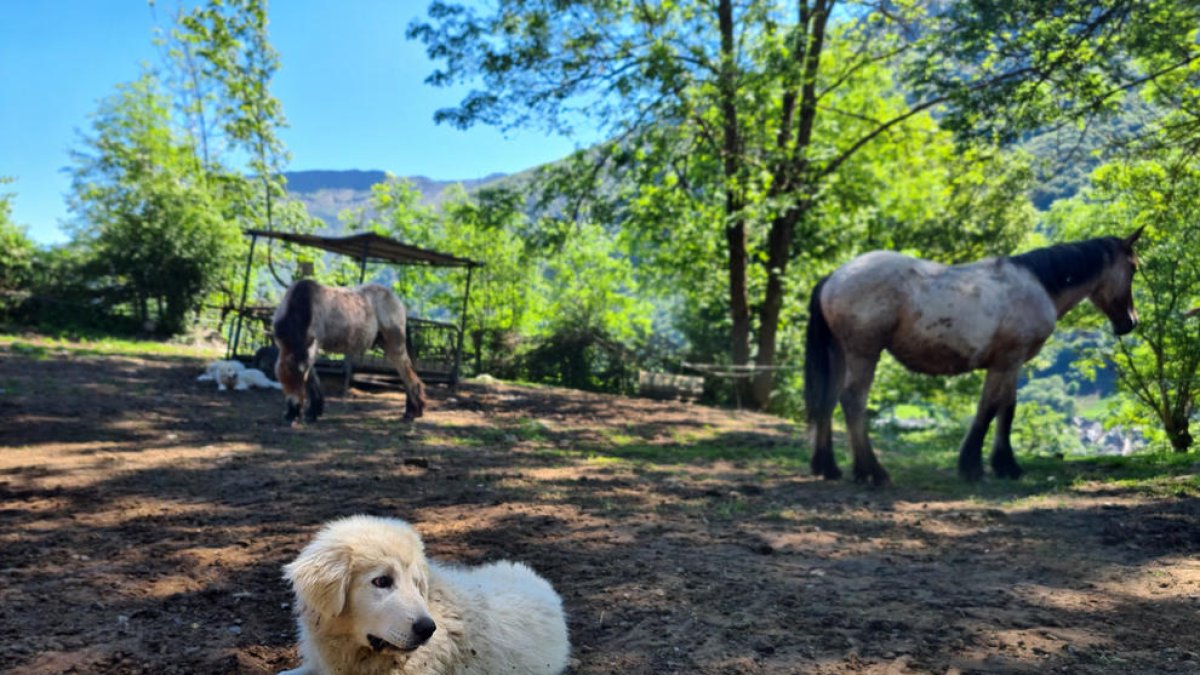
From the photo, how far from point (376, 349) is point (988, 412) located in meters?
12.8

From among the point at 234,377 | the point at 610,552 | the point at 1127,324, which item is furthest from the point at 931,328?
the point at 234,377

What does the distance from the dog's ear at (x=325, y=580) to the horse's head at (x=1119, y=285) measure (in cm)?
912

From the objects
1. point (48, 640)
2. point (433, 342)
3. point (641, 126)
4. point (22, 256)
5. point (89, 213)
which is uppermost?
point (641, 126)

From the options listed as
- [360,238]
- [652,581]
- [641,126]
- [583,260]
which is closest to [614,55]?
[641,126]

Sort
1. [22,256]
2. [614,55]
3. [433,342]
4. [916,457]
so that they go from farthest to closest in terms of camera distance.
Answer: [22,256] < [433,342] < [614,55] < [916,457]

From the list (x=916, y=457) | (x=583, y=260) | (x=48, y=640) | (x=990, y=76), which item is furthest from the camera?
(x=583, y=260)

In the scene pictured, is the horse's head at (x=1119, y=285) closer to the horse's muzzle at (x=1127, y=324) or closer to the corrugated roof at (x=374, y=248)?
the horse's muzzle at (x=1127, y=324)

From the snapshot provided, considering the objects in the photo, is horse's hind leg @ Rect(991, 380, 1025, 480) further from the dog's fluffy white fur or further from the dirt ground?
the dog's fluffy white fur

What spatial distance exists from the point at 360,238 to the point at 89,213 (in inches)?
651

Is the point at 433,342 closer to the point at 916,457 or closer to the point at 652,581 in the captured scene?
the point at 916,457

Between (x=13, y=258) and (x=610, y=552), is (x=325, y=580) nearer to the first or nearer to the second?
(x=610, y=552)

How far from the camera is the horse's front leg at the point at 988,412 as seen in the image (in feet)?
24.8

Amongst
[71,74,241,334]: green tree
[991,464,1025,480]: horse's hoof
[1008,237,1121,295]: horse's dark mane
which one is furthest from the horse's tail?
[71,74,241,334]: green tree

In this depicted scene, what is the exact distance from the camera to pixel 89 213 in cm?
2489
